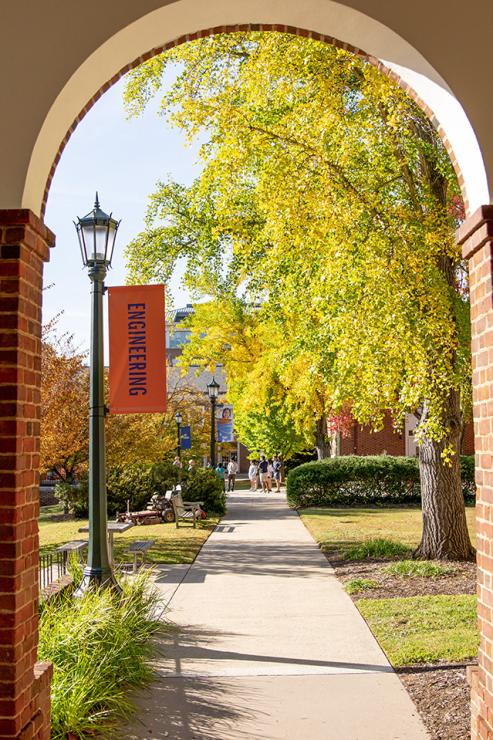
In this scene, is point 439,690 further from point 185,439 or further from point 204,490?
point 185,439

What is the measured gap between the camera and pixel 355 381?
11.5 metres

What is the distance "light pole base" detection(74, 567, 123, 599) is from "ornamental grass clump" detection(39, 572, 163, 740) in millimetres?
642

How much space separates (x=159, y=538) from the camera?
17172 millimetres

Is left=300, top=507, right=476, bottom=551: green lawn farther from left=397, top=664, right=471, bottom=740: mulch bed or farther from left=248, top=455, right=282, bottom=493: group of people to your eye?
left=248, top=455, right=282, bottom=493: group of people

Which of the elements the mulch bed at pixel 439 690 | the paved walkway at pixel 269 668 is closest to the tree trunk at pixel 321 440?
the paved walkway at pixel 269 668

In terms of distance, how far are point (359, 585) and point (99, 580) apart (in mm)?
3892

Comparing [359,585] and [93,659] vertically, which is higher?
[93,659]

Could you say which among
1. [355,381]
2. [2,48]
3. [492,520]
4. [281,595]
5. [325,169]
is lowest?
[281,595]

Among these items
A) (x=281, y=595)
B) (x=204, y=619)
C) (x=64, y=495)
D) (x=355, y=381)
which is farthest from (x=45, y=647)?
(x=64, y=495)

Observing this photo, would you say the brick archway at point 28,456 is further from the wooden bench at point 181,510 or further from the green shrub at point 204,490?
the green shrub at point 204,490

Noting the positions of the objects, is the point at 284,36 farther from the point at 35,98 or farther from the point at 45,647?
the point at 45,647

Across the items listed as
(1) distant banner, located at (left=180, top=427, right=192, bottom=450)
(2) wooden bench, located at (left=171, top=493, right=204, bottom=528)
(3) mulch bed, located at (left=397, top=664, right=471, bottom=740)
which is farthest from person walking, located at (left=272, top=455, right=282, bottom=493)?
(3) mulch bed, located at (left=397, top=664, right=471, bottom=740)

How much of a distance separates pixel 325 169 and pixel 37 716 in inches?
325

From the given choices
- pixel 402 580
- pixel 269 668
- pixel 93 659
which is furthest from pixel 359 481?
pixel 93 659
